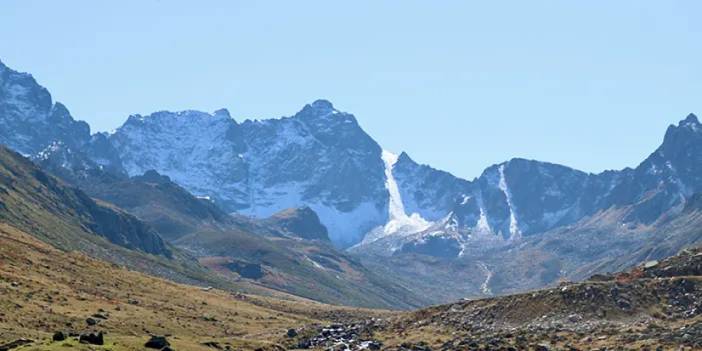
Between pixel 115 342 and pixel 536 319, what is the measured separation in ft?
216

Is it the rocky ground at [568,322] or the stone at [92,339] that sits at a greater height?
the stone at [92,339]

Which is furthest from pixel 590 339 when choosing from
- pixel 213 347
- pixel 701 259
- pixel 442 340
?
pixel 213 347

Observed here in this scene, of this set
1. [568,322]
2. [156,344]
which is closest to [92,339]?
[156,344]

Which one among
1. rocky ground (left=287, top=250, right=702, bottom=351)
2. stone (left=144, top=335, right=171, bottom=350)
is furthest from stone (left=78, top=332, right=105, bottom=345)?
rocky ground (left=287, top=250, right=702, bottom=351)

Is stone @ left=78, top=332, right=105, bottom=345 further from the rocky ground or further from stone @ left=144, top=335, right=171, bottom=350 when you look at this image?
the rocky ground

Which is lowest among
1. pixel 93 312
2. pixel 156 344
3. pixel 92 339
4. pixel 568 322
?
pixel 568 322

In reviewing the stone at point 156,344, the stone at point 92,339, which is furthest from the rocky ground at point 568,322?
the stone at point 92,339

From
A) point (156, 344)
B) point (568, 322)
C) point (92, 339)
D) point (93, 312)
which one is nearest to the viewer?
point (92, 339)

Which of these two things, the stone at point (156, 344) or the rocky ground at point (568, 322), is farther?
the rocky ground at point (568, 322)

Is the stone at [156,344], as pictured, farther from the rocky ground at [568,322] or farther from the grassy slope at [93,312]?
the rocky ground at [568,322]

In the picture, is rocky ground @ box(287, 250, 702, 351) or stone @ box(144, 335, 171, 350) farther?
rocky ground @ box(287, 250, 702, 351)

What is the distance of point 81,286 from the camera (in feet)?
651

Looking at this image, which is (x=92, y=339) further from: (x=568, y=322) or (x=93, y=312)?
(x=568, y=322)

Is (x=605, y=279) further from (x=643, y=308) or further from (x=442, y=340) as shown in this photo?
(x=442, y=340)
